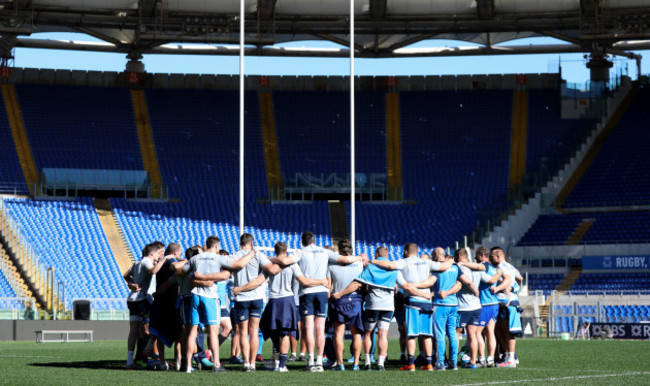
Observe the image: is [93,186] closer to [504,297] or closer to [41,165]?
[41,165]

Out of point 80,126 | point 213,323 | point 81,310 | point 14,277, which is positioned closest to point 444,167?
point 80,126

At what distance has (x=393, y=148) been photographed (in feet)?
140

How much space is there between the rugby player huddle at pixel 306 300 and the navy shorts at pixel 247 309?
0.01 m

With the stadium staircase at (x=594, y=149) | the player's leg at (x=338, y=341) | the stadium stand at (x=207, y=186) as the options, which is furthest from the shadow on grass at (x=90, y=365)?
the stadium staircase at (x=594, y=149)

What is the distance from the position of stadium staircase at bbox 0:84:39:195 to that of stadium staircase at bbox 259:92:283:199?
9.10 metres

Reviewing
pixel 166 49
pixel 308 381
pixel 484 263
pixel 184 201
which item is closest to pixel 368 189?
pixel 184 201

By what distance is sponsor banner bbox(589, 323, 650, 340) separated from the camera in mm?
26141

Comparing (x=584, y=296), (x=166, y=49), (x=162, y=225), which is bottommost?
(x=584, y=296)

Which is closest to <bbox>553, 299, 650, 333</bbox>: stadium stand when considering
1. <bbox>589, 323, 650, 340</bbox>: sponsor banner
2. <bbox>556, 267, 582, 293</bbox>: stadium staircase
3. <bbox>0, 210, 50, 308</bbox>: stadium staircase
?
<bbox>589, 323, 650, 340</bbox>: sponsor banner

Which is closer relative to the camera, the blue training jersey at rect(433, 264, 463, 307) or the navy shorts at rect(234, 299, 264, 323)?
the navy shorts at rect(234, 299, 264, 323)

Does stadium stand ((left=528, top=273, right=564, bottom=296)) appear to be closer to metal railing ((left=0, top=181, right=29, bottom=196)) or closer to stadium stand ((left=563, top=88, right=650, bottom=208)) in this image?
stadium stand ((left=563, top=88, right=650, bottom=208))

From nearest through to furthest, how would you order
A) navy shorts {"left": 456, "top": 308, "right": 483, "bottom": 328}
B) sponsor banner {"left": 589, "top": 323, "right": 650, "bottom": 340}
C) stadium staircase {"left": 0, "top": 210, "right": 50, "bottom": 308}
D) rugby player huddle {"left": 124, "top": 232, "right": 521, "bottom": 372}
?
rugby player huddle {"left": 124, "top": 232, "right": 521, "bottom": 372} → navy shorts {"left": 456, "top": 308, "right": 483, "bottom": 328} → sponsor banner {"left": 589, "top": 323, "right": 650, "bottom": 340} → stadium staircase {"left": 0, "top": 210, "right": 50, "bottom": 308}

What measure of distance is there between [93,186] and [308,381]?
29741 millimetres

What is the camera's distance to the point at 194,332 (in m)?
12.7
